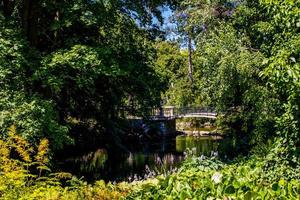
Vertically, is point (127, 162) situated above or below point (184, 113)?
below

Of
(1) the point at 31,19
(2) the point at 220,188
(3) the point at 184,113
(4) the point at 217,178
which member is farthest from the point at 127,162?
(2) the point at 220,188

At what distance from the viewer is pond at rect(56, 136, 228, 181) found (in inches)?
787

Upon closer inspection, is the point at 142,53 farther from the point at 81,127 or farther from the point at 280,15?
the point at 280,15

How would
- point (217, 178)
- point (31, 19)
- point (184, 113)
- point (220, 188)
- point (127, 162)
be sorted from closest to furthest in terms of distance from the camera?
point (220, 188), point (217, 178), point (31, 19), point (127, 162), point (184, 113)

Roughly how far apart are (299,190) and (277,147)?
18.1 feet

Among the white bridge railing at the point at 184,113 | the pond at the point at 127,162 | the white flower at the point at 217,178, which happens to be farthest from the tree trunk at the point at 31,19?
the white bridge railing at the point at 184,113

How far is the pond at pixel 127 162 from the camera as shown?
20.0 metres

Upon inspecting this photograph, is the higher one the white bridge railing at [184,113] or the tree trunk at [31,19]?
the tree trunk at [31,19]

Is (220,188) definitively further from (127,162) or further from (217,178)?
(127,162)

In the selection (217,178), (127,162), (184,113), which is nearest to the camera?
(217,178)

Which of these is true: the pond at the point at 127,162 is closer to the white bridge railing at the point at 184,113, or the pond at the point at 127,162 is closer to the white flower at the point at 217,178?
the white bridge railing at the point at 184,113

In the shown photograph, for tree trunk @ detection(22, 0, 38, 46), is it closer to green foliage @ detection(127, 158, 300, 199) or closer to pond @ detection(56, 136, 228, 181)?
pond @ detection(56, 136, 228, 181)

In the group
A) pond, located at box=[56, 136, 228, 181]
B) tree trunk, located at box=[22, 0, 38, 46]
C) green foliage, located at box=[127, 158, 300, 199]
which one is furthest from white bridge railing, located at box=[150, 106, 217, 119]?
green foliage, located at box=[127, 158, 300, 199]

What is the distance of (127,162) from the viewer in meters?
24.6
